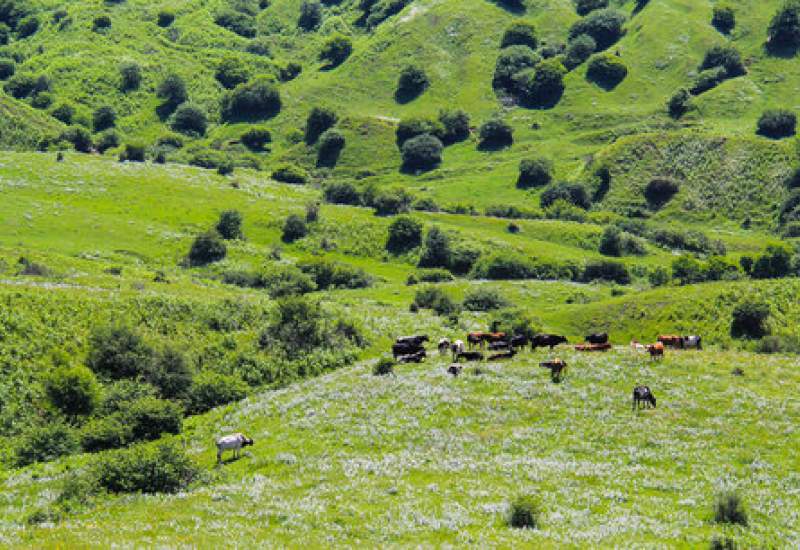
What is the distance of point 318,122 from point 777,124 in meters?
106

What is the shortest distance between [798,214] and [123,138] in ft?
488

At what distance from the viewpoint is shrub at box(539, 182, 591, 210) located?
14975cm

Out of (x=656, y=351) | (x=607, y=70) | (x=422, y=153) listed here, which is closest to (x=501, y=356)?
(x=656, y=351)

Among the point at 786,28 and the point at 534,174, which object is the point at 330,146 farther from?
the point at 786,28

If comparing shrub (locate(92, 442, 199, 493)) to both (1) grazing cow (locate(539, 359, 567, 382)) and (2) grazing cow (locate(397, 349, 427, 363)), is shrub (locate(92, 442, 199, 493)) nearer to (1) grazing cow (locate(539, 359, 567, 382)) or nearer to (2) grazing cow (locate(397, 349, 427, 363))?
(1) grazing cow (locate(539, 359, 567, 382))

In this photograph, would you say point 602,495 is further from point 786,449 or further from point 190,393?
point 190,393

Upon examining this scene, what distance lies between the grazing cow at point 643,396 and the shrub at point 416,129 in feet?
482

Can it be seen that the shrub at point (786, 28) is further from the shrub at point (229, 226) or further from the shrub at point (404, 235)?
the shrub at point (229, 226)

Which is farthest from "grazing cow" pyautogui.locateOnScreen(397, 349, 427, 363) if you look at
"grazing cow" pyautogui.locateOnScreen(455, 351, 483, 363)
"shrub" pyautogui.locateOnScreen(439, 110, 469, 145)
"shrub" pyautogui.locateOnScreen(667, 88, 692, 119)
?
"shrub" pyautogui.locateOnScreen(667, 88, 692, 119)

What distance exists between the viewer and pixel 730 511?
2533 cm

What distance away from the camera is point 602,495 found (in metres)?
28.5

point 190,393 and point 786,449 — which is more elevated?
point 786,449

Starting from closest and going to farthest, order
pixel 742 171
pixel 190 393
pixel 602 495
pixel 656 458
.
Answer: pixel 602 495 < pixel 656 458 < pixel 190 393 < pixel 742 171

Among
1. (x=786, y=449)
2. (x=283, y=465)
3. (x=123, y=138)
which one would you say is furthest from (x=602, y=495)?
(x=123, y=138)
